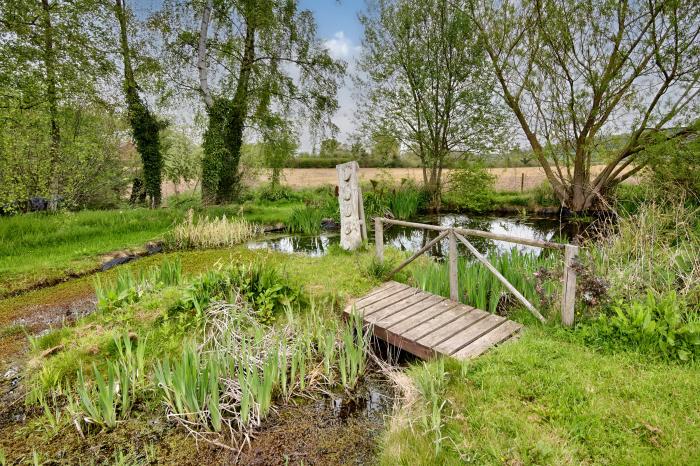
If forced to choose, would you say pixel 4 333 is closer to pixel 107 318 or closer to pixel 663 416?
pixel 107 318

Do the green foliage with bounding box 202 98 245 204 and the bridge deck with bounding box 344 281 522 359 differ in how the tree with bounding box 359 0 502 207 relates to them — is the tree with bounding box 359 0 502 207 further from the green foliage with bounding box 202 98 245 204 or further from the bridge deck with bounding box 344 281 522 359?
the bridge deck with bounding box 344 281 522 359

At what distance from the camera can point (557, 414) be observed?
95.2 inches

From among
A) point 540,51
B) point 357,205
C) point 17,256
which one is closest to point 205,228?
point 17,256

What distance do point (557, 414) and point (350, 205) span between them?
19.9 ft

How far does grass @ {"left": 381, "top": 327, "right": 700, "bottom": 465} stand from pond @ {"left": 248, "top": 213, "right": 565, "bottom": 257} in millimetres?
6559

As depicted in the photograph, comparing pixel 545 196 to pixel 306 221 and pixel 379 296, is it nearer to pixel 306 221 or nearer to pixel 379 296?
pixel 306 221

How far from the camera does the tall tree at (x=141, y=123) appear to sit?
13154 millimetres

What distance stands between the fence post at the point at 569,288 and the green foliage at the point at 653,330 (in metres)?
→ 0.16

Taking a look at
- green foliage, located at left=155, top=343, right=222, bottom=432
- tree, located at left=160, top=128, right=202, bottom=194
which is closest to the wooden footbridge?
green foliage, located at left=155, top=343, right=222, bottom=432

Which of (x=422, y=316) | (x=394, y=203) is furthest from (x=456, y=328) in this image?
(x=394, y=203)

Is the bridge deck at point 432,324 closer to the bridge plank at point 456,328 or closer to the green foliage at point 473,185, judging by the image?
the bridge plank at point 456,328

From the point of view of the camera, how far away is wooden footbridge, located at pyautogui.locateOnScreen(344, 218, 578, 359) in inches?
136

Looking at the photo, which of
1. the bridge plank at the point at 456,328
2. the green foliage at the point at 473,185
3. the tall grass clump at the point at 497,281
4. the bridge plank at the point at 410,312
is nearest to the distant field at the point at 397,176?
the green foliage at the point at 473,185

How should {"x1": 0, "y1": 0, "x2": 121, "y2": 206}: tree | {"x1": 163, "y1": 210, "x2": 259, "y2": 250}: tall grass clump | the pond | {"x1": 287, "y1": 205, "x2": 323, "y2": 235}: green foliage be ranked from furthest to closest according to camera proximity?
{"x1": 287, "y1": 205, "x2": 323, "y2": 235}: green foliage, the pond, {"x1": 163, "y1": 210, "x2": 259, "y2": 250}: tall grass clump, {"x1": 0, "y1": 0, "x2": 121, "y2": 206}: tree
